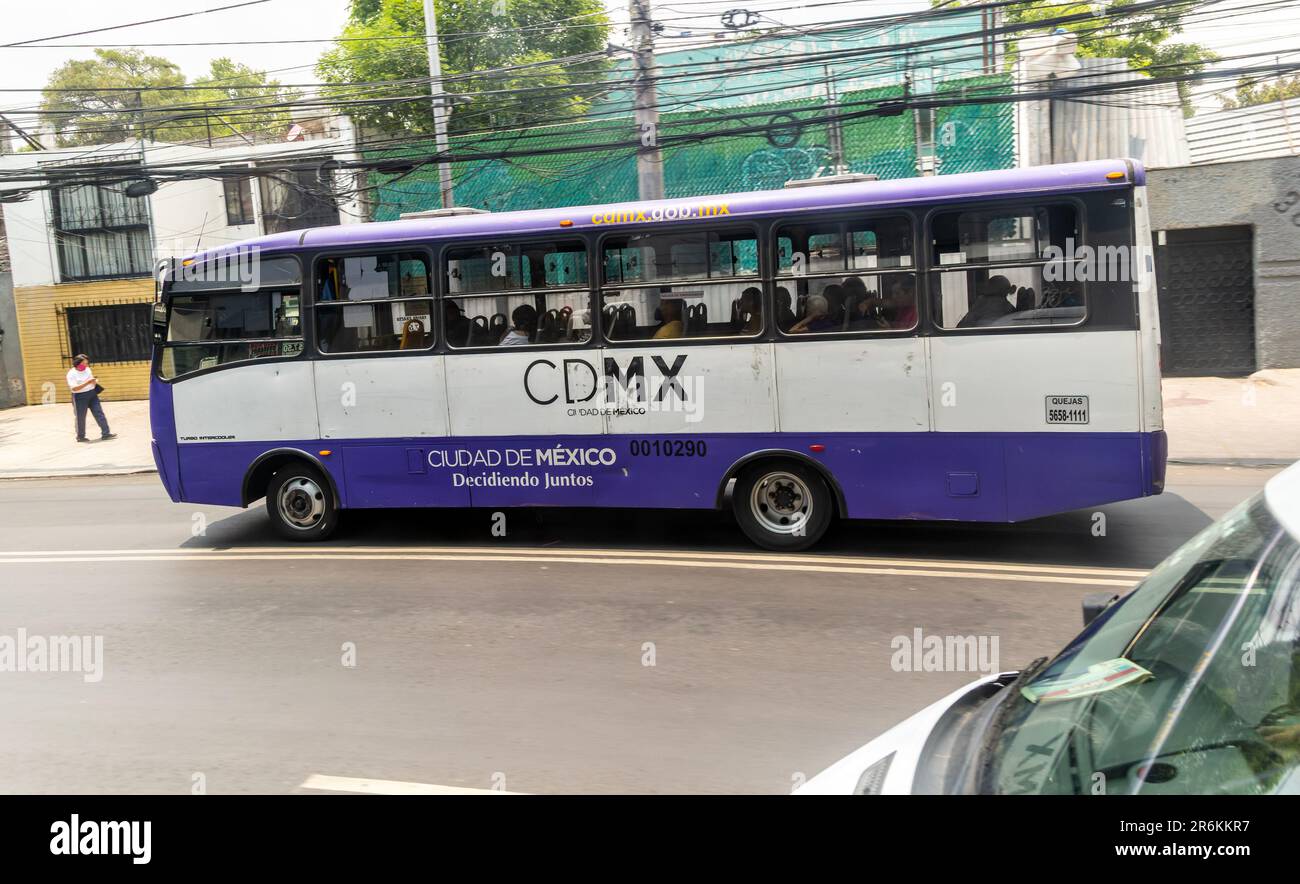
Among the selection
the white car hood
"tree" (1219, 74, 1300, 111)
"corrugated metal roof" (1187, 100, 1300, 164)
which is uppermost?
"tree" (1219, 74, 1300, 111)

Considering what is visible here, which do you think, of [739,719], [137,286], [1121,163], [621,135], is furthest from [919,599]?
[137,286]

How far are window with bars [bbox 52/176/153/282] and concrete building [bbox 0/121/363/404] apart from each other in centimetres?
2

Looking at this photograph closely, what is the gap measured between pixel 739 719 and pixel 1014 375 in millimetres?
4202

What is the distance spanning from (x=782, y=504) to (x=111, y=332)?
23.0 meters

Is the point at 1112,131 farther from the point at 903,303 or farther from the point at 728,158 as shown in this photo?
the point at 903,303

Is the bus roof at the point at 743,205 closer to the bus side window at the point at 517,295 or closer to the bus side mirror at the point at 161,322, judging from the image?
the bus side window at the point at 517,295

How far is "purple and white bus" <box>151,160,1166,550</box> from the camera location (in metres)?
8.11

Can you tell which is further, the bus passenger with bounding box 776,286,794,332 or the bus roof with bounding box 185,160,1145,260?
the bus passenger with bounding box 776,286,794,332

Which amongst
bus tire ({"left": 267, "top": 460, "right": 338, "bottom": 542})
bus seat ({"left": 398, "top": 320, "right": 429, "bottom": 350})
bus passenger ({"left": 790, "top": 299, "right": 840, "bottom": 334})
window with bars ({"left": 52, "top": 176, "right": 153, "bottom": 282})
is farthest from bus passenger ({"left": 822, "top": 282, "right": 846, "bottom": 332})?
window with bars ({"left": 52, "top": 176, "right": 153, "bottom": 282})

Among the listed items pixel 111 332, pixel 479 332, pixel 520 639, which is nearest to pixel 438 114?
pixel 111 332

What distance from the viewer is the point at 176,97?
210 feet

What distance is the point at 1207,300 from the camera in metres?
18.3

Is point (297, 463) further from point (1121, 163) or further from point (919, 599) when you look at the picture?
point (1121, 163)

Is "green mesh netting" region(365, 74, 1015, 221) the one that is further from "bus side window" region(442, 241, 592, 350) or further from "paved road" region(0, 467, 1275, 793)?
"paved road" region(0, 467, 1275, 793)
